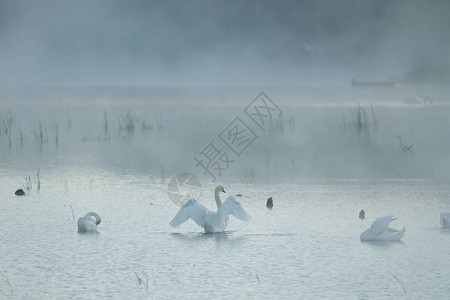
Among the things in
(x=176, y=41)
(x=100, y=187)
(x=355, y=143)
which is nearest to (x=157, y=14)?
(x=176, y=41)

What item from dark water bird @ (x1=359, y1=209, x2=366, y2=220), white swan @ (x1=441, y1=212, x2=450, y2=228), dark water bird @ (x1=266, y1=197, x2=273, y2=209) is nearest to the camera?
white swan @ (x1=441, y1=212, x2=450, y2=228)

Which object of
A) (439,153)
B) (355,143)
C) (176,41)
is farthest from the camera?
(176,41)

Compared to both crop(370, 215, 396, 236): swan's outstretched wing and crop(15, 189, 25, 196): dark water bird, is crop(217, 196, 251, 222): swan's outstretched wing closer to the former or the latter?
crop(370, 215, 396, 236): swan's outstretched wing

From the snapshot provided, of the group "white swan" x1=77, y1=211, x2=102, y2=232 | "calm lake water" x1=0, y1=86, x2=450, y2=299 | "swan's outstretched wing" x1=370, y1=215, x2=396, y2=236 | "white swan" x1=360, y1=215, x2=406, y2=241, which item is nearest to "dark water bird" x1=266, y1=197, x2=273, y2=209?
"calm lake water" x1=0, y1=86, x2=450, y2=299

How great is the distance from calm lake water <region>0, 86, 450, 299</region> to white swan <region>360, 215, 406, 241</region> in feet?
0.60

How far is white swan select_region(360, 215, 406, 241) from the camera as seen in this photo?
1455cm

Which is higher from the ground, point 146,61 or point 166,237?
point 146,61

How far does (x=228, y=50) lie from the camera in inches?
6516

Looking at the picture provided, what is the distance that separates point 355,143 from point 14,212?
16.4 metres

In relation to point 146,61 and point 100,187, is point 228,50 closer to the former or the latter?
point 146,61

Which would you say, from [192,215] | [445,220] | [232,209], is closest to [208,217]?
[192,215]

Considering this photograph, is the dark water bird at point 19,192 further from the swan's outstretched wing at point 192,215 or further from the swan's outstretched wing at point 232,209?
the swan's outstretched wing at point 232,209

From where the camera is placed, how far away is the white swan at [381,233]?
14.5 meters

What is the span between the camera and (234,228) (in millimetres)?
15836
